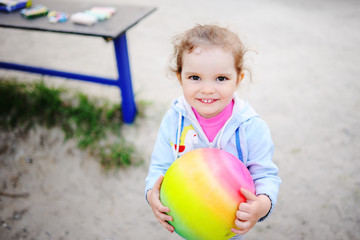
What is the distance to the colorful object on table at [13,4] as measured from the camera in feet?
9.91

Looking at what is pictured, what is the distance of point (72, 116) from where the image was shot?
11.0 ft

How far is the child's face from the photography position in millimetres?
1337

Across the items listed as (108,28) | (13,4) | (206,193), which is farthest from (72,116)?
(206,193)

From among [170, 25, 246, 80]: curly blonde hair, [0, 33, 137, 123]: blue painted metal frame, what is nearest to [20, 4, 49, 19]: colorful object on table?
[0, 33, 137, 123]: blue painted metal frame

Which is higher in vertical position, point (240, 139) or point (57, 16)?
point (57, 16)

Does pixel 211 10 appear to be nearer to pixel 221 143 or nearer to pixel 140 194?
pixel 140 194

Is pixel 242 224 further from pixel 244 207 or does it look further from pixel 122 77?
pixel 122 77

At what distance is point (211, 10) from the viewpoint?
6367mm

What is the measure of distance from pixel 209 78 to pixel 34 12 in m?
2.45

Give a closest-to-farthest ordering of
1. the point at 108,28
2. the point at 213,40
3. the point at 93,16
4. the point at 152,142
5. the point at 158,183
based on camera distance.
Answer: the point at 213,40, the point at 158,183, the point at 108,28, the point at 93,16, the point at 152,142

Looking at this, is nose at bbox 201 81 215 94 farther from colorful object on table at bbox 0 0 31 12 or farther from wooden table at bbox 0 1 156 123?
colorful object on table at bbox 0 0 31 12

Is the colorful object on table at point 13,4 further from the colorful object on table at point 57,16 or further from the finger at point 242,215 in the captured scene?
the finger at point 242,215

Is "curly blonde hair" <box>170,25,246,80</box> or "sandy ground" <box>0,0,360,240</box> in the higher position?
"curly blonde hair" <box>170,25,246,80</box>

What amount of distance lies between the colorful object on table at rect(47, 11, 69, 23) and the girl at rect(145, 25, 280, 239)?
5.82 ft
